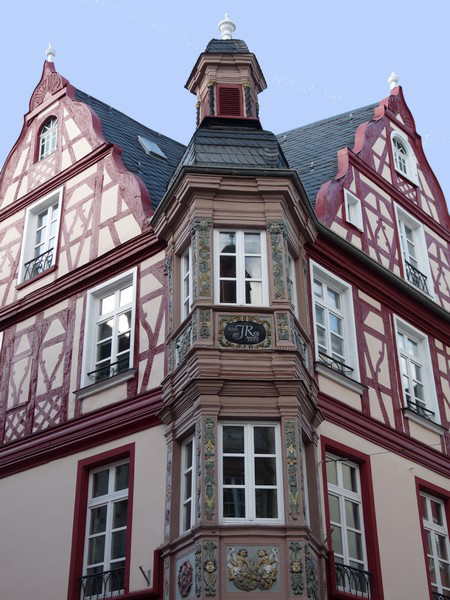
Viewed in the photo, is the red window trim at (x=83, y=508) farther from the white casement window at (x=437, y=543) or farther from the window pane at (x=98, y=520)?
the white casement window at (x=437, y=543)

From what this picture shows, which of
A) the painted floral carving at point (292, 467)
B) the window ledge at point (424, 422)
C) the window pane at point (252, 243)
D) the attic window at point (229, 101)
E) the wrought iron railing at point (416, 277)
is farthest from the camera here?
the wrought iron railing at point (416, 277)

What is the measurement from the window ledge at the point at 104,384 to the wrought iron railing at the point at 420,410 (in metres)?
4.69

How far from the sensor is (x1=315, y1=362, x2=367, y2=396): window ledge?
15.1 metres

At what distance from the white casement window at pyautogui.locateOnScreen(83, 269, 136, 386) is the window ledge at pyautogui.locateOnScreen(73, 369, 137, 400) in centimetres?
6

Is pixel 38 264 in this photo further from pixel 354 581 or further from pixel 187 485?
pixel 354 581

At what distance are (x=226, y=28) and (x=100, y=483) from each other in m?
9.20

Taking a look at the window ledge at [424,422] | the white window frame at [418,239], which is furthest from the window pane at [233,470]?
the white window frame at [418,239]

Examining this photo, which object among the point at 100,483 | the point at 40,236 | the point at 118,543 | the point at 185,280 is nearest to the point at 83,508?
the point at 100,483

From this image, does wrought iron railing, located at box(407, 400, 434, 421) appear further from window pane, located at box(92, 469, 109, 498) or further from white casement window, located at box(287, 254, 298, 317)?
window pane, located at box(92, 469, 109, 498)

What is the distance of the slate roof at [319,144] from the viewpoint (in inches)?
741

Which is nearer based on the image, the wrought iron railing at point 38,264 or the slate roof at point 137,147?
the wrought iron railing at point 38,264

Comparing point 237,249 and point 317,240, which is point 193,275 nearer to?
point 237,249

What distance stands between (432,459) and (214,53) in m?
7.96

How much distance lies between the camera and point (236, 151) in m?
16.0
